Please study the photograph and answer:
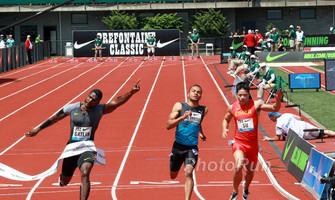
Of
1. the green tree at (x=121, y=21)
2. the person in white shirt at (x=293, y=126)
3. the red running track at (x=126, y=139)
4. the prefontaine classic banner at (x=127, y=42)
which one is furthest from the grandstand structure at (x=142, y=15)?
the person in white shirt at (x=293, y=126)

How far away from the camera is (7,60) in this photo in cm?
3428

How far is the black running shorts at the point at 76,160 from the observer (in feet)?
27.0

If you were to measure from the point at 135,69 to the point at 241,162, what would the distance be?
84.1 ft

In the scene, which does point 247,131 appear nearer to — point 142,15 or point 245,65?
point 245,65

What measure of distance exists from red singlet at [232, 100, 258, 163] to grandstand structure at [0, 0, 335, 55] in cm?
3999

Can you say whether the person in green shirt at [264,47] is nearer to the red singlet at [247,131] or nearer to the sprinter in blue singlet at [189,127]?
the red singlet at [247,131]

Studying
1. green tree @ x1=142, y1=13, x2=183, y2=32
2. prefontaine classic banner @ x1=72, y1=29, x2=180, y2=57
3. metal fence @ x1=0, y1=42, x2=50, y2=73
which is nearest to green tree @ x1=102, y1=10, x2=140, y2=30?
green tree @ x1=142, y1=13, x2=183, y2=32

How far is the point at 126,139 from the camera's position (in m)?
15.5

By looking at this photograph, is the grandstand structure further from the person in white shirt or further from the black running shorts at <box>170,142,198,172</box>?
the black running shorts at <box>170,142,198,172</box>

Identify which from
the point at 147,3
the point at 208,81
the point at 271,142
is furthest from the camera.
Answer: the point at 147,3

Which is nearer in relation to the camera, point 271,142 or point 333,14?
point 271,142

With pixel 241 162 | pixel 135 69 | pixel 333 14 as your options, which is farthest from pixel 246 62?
pixel 333 14

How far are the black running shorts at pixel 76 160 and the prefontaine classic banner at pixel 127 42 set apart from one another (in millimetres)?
31946

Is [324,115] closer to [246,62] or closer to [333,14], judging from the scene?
[246,62]
